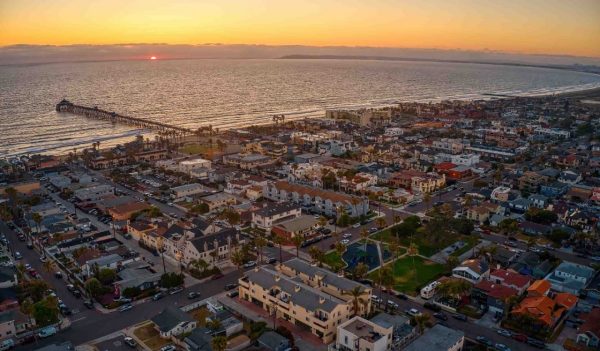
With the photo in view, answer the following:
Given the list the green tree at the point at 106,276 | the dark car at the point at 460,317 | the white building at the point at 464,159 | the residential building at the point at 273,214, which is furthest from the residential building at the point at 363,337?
the white building at the point at 464,159

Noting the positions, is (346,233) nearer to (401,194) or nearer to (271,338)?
(401,194)

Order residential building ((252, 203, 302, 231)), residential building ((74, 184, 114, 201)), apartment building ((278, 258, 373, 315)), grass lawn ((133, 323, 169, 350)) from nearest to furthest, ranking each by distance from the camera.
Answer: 1. grass lawn ((133, 323, 169, 350))
2. apartment building ((278, 258, 373, 315))
3. residential building ((252, 203, 302, 231))
4. residential building ((74, 184, 114, 201))

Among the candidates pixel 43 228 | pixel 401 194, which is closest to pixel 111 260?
pixel 43 228

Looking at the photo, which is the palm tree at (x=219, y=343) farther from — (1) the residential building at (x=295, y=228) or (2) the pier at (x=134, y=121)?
(2) the pier at (x=134, y=121)

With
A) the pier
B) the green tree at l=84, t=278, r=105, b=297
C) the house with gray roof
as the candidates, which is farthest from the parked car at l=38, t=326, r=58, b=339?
the pier

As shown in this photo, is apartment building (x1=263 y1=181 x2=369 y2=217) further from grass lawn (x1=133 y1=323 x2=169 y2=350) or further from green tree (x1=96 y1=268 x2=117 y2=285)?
grass lawn (x1=133 y1=323 x2=169 y2=350)

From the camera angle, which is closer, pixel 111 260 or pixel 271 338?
pixel 271 338

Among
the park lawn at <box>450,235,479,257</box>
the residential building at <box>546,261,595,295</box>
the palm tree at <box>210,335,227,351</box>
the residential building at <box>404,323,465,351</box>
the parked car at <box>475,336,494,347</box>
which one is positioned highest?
the palm tree at <box>210,335,227,351</box>
